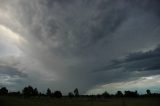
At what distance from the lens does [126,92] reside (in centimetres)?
17262

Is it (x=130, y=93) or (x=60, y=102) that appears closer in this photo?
(x=60, y=102)

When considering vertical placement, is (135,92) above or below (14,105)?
above

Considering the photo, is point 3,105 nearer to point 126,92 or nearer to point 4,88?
point 126,92

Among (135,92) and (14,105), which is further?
(135,92)

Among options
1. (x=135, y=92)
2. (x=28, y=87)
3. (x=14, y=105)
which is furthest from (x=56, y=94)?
(x=14, y=105)

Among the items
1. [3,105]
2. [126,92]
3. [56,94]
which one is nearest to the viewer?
[3,105]

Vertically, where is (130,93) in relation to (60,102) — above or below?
above

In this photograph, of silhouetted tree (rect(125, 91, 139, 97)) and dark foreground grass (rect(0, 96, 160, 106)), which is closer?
dark foreground grass (rect(0, 96, 160, 106))

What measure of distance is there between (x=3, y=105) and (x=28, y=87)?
14606 centimetres

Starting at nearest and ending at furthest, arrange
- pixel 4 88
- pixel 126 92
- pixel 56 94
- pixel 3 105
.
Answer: pixel 3 105
pixel 56 94
pixel 126 92
pixel 4 88

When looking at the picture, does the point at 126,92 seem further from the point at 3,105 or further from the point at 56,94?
the point at 3,105

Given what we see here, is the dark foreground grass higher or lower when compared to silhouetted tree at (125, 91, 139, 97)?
lower

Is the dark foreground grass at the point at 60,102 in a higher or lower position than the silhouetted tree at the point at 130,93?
lower

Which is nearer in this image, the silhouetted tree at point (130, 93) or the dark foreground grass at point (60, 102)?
the dark foreground grass at point (60, 102)
